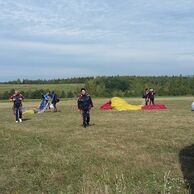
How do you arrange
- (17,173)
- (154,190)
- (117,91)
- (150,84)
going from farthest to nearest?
(150,84) < (117,91) < (17,173) < (154,190)

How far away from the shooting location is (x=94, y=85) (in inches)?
4540

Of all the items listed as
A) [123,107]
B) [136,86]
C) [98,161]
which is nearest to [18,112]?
[123,107]

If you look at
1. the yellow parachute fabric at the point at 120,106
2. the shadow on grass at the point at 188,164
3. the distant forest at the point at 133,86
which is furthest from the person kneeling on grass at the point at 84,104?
the distant forest at the point at 133,86

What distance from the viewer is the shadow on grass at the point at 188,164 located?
12.1 meters

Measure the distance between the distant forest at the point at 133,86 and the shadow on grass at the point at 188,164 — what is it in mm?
A: 84566

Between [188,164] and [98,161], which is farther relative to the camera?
[98,161]

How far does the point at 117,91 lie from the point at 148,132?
295 ft

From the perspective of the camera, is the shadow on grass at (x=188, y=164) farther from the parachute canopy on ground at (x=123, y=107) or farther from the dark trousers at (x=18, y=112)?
the parachute canopy on ground at (x=123, y=107)

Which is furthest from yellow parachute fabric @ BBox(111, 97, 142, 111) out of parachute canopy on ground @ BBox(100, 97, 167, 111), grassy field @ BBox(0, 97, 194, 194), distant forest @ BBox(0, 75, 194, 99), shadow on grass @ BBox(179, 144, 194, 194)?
distant forest @ BBox(0, 75, 194, 99)

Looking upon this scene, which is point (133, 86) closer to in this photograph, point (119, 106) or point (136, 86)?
point (136, 86)

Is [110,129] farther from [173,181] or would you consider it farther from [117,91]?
[117,91]

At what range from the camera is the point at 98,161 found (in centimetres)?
1471

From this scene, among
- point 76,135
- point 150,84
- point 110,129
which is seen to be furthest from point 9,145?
point 150,84

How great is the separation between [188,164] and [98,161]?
256cm
